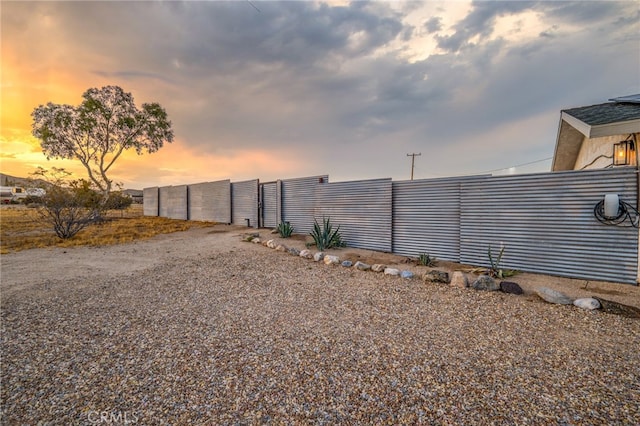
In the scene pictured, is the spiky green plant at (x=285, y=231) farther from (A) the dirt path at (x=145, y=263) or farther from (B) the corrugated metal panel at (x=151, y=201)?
(B) the corrugated metal panel at (x=151, y=201)

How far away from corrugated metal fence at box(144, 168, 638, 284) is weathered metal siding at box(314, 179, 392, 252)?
27 millimetres

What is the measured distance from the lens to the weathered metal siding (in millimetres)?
6844

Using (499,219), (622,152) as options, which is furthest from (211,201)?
(622,152)

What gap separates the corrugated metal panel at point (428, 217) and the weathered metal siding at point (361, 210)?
0.27m

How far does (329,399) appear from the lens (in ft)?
5.84

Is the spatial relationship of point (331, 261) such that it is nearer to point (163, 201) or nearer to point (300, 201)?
point (300, 201)

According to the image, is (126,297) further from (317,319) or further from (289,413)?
(289,413)

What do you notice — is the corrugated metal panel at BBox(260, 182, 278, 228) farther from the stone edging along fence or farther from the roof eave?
the roof eave

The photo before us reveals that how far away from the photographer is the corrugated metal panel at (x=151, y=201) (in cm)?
2153

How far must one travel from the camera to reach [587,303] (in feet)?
11.0

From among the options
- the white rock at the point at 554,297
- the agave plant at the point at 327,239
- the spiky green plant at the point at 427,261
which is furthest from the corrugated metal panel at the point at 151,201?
the white rock at the point at 554,297

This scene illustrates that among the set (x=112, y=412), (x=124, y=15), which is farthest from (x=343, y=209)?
(x=124, y=15)

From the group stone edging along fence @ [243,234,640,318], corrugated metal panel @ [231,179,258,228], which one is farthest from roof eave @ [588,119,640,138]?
corrugated metal panel @ [231,179,258,228]

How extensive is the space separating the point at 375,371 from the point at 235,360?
1227mm
